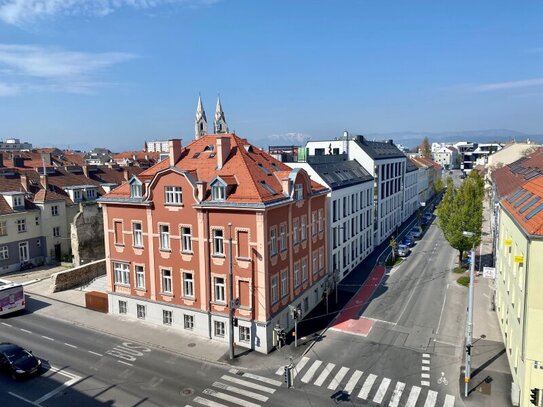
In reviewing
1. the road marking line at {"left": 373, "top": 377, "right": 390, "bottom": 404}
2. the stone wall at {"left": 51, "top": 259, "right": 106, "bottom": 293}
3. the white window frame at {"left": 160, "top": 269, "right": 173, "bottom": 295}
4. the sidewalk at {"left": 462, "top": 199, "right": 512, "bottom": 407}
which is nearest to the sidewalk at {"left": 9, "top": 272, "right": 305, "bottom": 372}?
the stone wall at {"left": 51, "top": 259, "right": 106, "bottom": 293}

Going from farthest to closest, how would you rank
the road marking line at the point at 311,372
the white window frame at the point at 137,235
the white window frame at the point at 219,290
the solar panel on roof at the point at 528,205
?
the white window frame at the point at 137,235, the white window frame at the point at 219,290, the road marking line at the point at 311,372, the solar panel on roof at the point at 528,205

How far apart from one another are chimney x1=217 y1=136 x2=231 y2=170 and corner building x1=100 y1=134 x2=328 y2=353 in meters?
0.09

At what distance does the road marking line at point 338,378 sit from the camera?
29.3m

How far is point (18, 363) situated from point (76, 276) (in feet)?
67.9

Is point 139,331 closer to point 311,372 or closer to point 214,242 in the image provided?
point 214,242

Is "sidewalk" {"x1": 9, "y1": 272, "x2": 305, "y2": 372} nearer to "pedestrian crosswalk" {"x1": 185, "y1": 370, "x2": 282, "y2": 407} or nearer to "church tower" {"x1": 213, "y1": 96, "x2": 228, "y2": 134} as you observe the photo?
"pedestrian crosswalk" {"x1": 185, "y1": 370, "x2": 282, "y2": 407}

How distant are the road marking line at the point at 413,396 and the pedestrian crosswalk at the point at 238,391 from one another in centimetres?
851

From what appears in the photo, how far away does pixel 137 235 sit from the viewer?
39969 millimetres

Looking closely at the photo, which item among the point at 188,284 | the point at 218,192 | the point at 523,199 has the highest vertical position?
the point at 218,192

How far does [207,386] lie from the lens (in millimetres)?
29375

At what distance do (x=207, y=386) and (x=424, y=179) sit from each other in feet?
328

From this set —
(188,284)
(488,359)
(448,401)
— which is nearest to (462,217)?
(488,359)

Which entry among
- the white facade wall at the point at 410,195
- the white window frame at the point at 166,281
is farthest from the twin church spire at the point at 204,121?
the white window frame at the point at 166,281

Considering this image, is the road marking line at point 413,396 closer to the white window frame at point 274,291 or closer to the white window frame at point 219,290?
the white window frame at point 274,291
